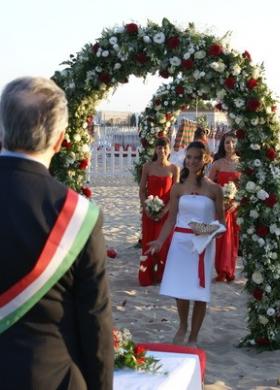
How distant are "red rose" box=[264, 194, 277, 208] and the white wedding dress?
0.53 m

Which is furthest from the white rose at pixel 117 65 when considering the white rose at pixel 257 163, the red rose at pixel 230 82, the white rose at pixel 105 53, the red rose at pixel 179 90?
the red rose at pixel 179 90

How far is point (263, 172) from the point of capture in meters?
6.58

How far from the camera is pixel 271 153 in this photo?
21.4 feet

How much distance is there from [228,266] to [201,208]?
3.29 m

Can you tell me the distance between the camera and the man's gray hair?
2.25 m

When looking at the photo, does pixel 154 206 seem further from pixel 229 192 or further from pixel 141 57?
pixel 141 57

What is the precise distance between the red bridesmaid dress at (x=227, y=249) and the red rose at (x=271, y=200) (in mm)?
2873

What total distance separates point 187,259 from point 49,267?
4.30 m

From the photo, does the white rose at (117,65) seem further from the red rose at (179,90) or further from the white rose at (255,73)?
the red rose at (179,90)

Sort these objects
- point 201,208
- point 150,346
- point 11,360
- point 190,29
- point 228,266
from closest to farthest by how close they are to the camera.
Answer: point 11,360, point 150,346, point 201,208, point 190,29, point 228,266

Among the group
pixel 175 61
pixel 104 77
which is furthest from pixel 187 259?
pixel 104 77

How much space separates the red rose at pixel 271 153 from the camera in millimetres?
6531

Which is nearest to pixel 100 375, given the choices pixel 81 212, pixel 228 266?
pixel 81 212

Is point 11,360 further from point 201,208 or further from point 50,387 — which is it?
point 201,208
